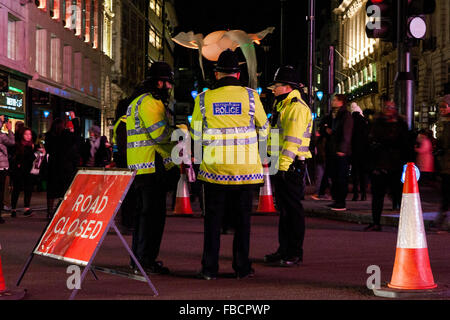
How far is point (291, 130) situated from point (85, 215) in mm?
2697

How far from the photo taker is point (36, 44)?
37.2 metres

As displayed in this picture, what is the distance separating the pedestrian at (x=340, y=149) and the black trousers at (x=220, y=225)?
6.94m

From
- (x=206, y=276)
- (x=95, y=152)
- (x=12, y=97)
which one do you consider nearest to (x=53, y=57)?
(x=12, y=97)

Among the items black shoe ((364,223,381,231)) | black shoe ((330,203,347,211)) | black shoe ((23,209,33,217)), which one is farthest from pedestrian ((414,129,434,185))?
black shoe ((23,209,33,217))

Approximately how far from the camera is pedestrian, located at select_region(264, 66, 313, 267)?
9031 millimetres

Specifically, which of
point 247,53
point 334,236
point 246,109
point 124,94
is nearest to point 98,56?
point 124,94

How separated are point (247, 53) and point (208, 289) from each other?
14715 mm

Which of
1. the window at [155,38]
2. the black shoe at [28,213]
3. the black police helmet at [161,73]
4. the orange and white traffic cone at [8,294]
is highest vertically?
the window at [155,38]

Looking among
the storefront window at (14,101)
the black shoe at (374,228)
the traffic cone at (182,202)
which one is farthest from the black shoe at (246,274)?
the storefront window at (14,101)

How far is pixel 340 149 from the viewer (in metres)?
15.0

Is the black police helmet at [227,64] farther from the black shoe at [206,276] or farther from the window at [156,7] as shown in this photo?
the window at [156,7]

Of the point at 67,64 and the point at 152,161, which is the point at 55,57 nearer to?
the point at 67,64

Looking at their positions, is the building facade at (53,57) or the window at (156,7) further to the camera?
the window at (156,7)

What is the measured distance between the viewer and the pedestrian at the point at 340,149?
49.1 ft
